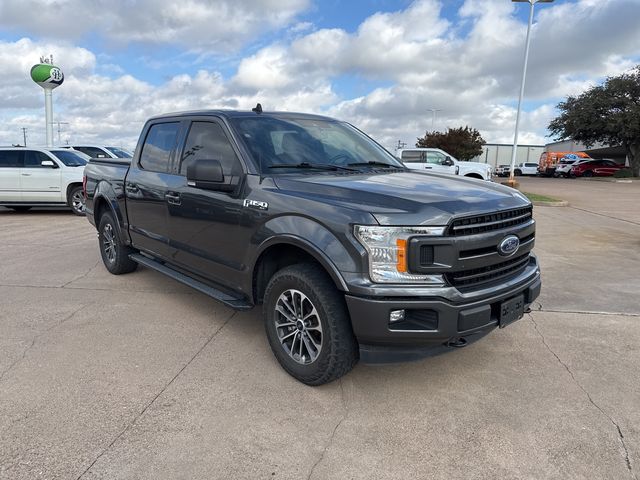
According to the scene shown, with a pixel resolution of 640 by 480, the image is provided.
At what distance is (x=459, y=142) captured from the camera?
191 ft

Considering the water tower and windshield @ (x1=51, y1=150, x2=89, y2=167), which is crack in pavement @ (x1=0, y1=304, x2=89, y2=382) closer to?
windshield @ (x1=51, y1=150, x2=89, y2=167)

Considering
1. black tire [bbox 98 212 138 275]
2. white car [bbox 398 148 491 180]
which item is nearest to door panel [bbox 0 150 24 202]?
black tire [bbox 98 212 138 275]

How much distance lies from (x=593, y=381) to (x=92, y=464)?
10.6ft

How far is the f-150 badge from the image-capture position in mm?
3355

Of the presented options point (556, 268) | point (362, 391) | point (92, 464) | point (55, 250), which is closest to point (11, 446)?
point (92, 464)

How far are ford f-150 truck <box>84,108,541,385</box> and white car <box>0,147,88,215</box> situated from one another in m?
8.43

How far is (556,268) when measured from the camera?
21.7ft

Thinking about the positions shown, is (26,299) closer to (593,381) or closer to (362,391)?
(362,391)

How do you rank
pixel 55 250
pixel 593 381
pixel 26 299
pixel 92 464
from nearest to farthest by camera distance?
1. pixel 92 464
2. pixel 593 381
3. pixel 26 299
4. pixel 55 250

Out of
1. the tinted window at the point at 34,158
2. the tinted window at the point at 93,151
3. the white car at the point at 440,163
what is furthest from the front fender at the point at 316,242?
the white car at the point at 440,163

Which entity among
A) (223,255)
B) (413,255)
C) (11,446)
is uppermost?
(413,255)

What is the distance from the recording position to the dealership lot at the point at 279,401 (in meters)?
2.49

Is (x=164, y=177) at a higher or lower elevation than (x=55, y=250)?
higher

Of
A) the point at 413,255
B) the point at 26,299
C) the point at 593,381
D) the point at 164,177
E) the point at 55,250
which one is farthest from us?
the point at 55,250
